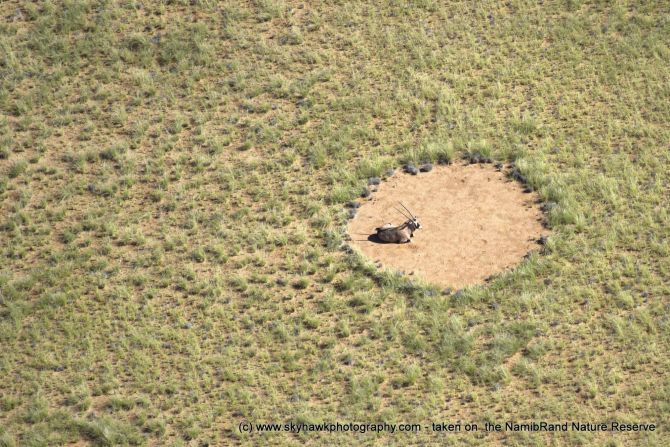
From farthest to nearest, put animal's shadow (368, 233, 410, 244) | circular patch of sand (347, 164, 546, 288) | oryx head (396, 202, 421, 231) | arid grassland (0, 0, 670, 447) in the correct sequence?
animal's shadow (368, 233, 410, 244) → oryx head (396, 202, 421, 231) → circular patch of sand (347, 164, 546, 288) → arid grassland (0, 0, 670, 447)

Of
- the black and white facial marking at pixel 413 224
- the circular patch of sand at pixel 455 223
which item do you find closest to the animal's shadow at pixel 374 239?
the circular patch of sand at pixel 455 223

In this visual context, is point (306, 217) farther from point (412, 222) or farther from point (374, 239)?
point (412, 222)

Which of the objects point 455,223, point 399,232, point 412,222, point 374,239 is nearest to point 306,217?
point 374,239

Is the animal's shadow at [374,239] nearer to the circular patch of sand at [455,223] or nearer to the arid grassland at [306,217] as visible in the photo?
the circular patch of sand at [455,223]

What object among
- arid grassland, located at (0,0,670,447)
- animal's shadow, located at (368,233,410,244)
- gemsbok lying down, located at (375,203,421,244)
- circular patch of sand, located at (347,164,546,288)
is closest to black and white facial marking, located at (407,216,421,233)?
gemsbok lying down, located at (375,203,421,244)

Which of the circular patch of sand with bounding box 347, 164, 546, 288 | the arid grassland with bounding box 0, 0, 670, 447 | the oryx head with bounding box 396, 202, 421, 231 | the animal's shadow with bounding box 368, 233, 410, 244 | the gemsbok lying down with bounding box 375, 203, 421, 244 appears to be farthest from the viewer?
the animal's shadow with bounding box 368, 233, 410, 244

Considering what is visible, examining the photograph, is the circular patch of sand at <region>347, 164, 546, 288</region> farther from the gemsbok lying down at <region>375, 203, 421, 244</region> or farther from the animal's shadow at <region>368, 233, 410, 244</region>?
the gemsbok lying down at <region>375, 203, 421, 244</region>

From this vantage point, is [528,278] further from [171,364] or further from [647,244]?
[171,364]

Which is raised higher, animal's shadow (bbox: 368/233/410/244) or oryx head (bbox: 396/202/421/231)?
oryx head (bbox: 396/202/421/231)

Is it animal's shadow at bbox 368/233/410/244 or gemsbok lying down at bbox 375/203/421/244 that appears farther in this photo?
animal's shadow at bbox 368/233/410/244
